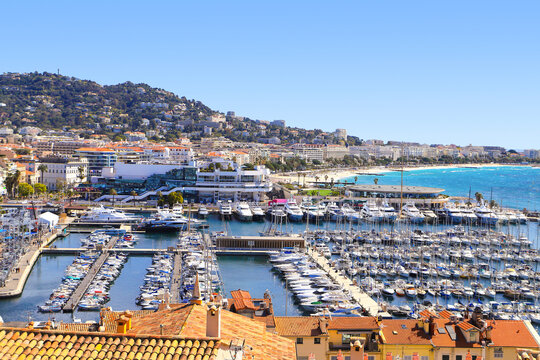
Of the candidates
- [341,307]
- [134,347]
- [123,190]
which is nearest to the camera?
[134,347]

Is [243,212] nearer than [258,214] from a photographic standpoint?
Yes

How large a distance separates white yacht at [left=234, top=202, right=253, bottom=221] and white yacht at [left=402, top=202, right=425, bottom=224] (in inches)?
601

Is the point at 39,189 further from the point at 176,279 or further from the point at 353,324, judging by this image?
the point at 353,324

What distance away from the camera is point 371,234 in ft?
158

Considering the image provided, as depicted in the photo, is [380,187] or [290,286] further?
[380,187]

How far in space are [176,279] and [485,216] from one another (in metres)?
38.2

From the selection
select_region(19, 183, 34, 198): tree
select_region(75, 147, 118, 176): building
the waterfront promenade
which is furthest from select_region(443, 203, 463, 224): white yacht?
select_region(75, 147, 118, 176): building

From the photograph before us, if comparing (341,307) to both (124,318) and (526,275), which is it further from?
(124,318)

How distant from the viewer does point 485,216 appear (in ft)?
200

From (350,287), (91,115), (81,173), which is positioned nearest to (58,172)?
(81,173)

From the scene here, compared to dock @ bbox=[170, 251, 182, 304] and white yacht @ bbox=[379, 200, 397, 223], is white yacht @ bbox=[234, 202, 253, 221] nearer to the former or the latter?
white yacht @ bbox=[379, 200, 397, 223]

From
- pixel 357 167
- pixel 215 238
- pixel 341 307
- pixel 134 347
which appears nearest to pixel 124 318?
pixel 134 347

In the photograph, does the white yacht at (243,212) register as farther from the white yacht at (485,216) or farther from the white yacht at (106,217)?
the white yacht at (485,216)

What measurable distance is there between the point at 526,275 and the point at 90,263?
24.4m
